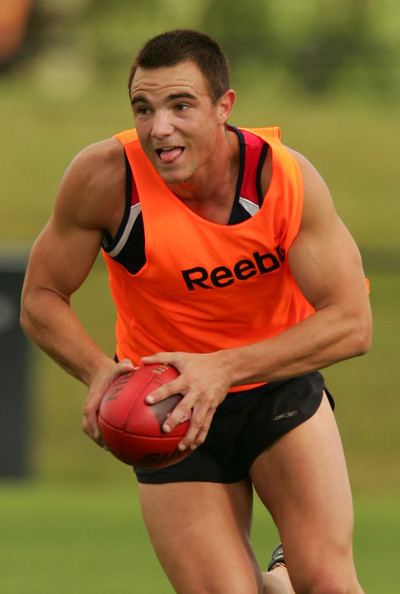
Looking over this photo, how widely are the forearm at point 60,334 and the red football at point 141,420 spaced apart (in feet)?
0.93

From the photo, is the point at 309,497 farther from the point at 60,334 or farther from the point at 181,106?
the point at 181,106

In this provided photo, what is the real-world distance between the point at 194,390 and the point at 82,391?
8981 millimetres

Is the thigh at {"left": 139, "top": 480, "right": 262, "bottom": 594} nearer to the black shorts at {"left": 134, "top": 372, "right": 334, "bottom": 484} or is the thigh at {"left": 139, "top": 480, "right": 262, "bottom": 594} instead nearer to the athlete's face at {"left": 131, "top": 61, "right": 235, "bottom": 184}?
the black shorts at {"left": 134, "top": 372, "right": 334, "bottom": 484}

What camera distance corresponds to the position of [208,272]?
5664 millimetres

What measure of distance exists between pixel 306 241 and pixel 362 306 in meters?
0.29

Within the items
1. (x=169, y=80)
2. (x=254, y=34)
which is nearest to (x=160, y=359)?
(x=169, y=80)

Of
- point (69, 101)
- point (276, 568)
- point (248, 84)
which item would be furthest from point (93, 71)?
point (276, 568)

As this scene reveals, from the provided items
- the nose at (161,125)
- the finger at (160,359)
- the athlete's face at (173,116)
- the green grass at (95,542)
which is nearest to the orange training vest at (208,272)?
the athlete's face at (173,116)

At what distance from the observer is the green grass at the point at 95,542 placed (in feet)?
28.4

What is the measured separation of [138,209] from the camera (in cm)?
562

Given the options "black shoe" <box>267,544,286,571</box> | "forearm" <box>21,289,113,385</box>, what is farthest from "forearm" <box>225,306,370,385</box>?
"black shoe" <box>267,544,286,571</box>

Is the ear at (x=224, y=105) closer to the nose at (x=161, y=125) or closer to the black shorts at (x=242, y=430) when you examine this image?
the nose at (x=161, y=125)

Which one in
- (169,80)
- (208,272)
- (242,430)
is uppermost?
(169,80)

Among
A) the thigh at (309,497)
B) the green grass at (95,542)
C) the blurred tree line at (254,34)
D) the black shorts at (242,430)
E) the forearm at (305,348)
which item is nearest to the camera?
the forearm at (305,348)
